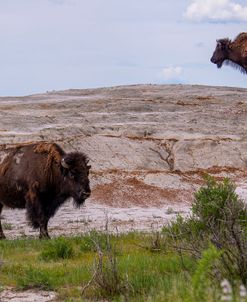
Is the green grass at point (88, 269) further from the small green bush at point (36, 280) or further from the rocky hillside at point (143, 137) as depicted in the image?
the rocky hillside at point (143, 137)

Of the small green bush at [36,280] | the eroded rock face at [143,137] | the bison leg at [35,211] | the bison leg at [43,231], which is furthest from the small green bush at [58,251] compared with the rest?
the eroded rock face at [143,137]

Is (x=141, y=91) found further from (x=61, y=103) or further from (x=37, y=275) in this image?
(x=37, y=275)

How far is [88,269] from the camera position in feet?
28.7

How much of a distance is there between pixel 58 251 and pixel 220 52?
59.3 ft

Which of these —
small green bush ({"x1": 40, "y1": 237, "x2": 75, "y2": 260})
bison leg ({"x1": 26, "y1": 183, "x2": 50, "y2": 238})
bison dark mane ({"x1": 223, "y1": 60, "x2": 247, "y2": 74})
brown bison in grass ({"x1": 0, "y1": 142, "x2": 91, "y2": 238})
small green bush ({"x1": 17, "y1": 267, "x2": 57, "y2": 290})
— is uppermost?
bison dark mane ({"x1": 223, "y1": 60, "x2": 247, "y2": 74})

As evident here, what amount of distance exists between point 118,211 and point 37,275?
8.56m

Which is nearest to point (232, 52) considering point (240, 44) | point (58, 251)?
point (240, 44)

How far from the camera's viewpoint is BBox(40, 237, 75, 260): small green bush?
10516 mm

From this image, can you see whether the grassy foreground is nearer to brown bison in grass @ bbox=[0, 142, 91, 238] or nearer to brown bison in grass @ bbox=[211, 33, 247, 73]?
brown bison in grass @ bbox=[0, 142, 91, 238]

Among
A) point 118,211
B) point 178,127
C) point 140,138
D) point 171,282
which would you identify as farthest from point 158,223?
point 178,127

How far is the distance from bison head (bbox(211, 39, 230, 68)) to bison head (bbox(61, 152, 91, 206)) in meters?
14.5

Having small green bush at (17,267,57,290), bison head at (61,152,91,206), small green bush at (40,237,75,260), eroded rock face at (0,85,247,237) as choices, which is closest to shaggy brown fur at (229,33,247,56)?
eroded rock face at (0,85,247,237)

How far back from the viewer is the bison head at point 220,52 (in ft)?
89.1

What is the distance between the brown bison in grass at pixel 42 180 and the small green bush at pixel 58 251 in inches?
113
